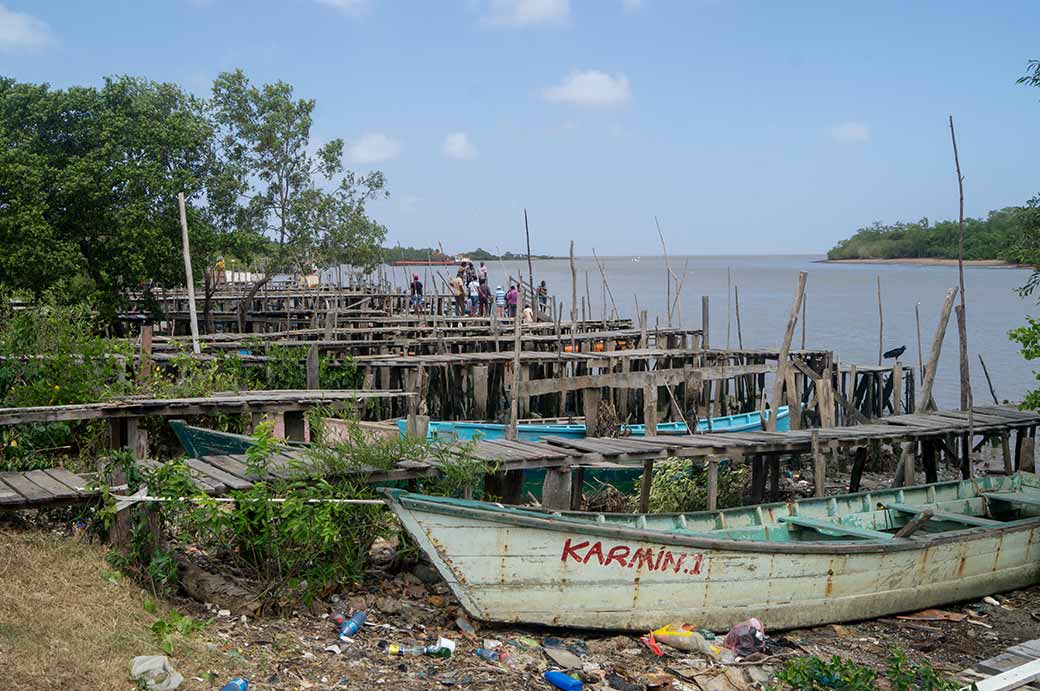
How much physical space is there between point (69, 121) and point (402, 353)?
815 cm

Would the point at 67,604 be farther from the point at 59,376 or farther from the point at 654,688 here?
the point at 59,376

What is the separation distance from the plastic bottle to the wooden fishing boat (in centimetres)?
76

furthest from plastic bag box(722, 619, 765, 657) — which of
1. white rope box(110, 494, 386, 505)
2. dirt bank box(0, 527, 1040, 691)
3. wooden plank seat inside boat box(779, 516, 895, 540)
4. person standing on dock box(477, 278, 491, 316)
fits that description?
person standing on dock box(477, 278, 491, 316)

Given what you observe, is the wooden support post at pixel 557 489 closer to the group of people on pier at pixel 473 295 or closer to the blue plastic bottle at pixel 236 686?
the blue plastic bottle at pixel 236 686

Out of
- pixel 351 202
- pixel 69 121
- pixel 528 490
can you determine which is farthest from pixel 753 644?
pixel 351 202

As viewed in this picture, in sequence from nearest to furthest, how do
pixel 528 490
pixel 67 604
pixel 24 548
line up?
pixel 67 604 → pixel 24 548 → pixel 528 490

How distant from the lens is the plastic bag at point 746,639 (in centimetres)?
845

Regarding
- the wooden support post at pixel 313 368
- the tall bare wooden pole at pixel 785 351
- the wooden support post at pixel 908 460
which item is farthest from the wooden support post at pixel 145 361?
the wooden support post at pixel 908 460

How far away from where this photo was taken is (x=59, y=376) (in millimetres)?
11234

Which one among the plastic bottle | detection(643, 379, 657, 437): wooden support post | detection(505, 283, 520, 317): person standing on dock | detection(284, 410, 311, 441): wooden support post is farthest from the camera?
detection(505, 283, 520, 317): person standing on dock

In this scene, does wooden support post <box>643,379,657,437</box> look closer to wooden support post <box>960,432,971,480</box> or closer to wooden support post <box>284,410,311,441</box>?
wooden support post <box>960,432,971,480</box>

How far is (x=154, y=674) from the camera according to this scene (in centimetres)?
621

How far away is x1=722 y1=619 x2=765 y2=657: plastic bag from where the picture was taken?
8453mm

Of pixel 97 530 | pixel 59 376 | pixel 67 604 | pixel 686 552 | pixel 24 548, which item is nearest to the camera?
pixel 67 604
